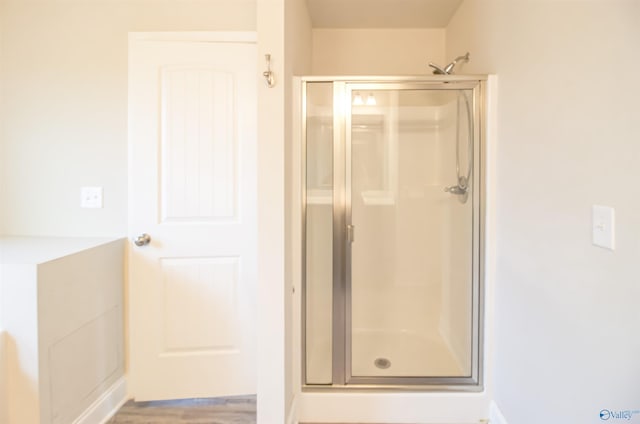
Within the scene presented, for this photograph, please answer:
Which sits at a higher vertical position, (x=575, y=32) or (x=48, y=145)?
(x=575, y=32)

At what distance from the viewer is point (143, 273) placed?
1869 millimetres

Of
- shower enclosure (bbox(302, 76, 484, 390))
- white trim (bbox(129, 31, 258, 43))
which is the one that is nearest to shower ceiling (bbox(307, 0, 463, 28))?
white trim (bbox(129, 31, 258, 43))

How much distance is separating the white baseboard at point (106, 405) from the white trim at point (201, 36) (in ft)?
6.40

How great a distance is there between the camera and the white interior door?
1.84 meters

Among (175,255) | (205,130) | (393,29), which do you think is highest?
(393,29)

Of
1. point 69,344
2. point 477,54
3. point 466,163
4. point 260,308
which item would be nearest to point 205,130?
point 260,308

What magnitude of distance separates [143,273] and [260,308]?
838 millimetres

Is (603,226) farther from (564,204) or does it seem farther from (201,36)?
(201,36)

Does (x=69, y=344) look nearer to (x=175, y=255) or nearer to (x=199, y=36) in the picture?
(x=175, y=255)

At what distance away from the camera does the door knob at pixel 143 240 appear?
1.84 m

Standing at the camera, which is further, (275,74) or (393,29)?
(393,29)

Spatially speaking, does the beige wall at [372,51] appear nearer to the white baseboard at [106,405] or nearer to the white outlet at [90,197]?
the white outlet at [90,197]

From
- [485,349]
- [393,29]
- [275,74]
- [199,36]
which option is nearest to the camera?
[275,74]

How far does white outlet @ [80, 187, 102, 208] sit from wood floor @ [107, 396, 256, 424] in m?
1.16
